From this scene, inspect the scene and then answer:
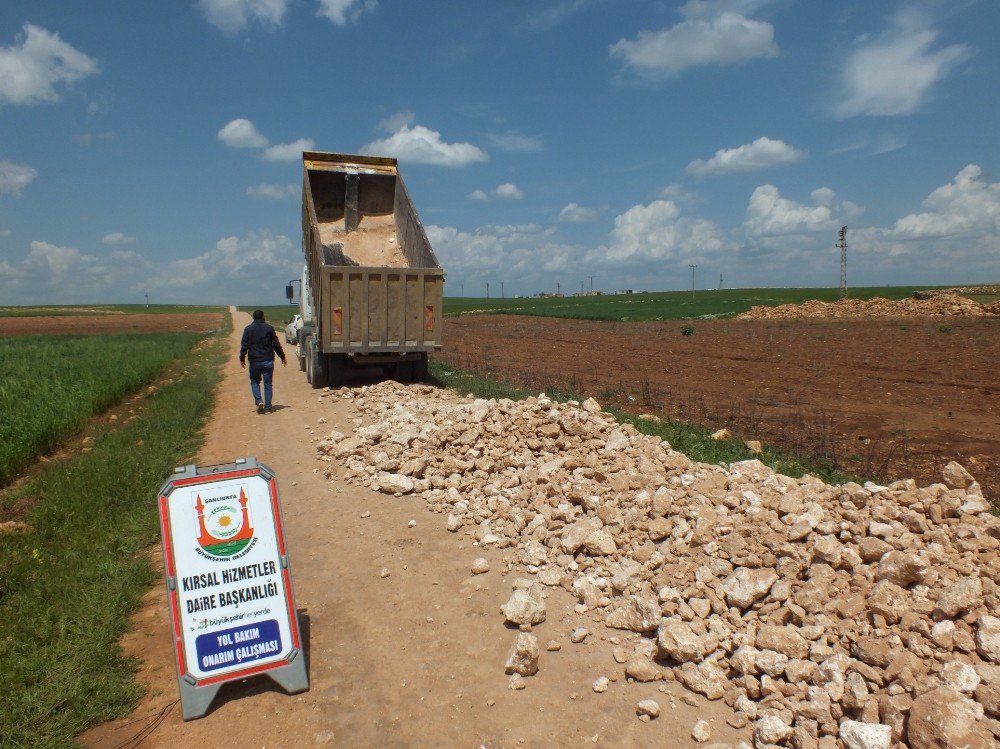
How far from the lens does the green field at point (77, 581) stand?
3723 mm

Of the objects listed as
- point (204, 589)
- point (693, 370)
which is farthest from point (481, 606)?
point (693, 370)

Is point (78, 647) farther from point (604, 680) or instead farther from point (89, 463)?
point (89, 463)

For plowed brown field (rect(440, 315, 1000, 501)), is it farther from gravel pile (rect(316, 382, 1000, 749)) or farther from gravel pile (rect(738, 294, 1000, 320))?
gravel pile (rect(738, 294, 1000, 320))

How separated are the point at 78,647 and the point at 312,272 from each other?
1068 cm

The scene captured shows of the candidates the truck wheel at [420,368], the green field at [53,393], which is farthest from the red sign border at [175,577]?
the truck wheel at [420,368]

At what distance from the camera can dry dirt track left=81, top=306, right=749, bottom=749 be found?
3.52m

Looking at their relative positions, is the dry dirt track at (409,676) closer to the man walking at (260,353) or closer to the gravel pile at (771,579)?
the gravel pile at (771,579)

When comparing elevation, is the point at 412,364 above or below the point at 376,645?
above

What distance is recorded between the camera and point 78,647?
4.27m

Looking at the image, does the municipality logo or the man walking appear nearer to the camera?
the municipality logo

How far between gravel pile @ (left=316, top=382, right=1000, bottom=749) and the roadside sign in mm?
1454

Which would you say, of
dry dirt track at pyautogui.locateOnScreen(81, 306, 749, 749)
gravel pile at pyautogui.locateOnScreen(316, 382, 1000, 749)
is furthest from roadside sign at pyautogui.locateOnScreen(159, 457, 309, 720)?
gravel pile at pyautogui.locateOnScreen(316, 382, 1000, 749)

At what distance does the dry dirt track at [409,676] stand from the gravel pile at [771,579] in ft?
0.69

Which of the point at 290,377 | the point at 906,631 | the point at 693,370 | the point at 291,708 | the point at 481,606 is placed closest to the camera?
the point at 906,631
